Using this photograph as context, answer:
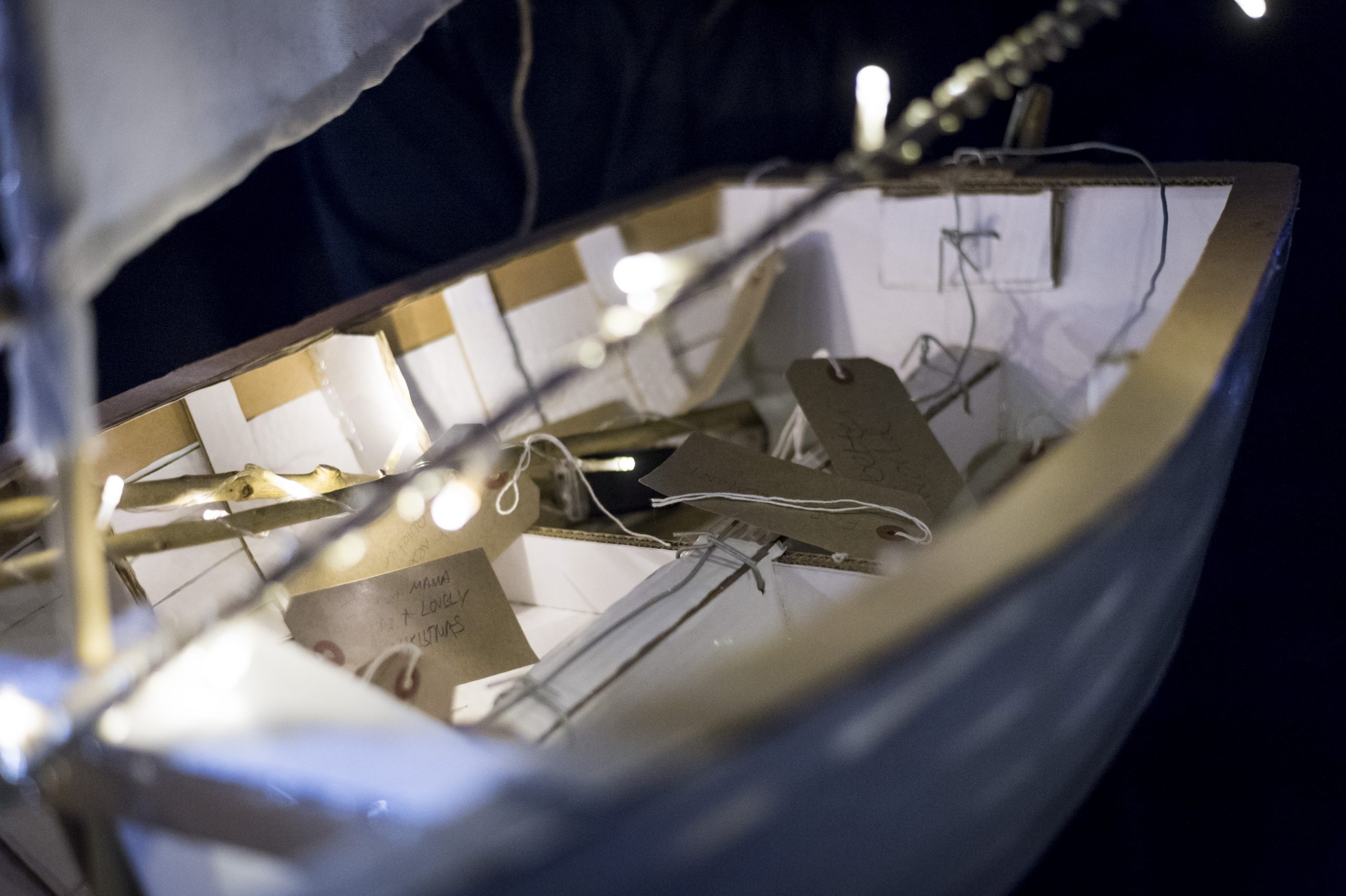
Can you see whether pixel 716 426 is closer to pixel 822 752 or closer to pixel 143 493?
pixel 143 493

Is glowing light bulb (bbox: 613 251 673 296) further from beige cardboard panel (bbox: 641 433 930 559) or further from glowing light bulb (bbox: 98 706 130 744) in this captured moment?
glowing light bulb (bbox: 98 706 130 744)

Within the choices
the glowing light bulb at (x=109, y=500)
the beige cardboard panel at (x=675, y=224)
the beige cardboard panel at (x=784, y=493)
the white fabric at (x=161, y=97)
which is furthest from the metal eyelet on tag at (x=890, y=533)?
the beige cardboard panel at (x=675, y=224)

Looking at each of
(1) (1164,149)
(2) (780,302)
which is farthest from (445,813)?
(1) (1164,149)

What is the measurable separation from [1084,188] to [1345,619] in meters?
0.69

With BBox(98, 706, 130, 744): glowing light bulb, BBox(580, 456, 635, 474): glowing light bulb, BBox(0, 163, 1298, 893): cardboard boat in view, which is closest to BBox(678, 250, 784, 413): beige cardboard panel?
BBox(0, 163, 1298, 893): cardboard boat

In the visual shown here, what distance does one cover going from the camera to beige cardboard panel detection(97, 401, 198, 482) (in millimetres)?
905

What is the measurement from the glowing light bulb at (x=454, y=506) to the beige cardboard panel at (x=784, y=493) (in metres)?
0.22

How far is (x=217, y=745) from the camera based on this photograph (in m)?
0.50

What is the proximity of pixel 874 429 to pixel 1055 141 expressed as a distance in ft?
3.92

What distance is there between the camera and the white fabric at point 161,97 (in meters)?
0.48

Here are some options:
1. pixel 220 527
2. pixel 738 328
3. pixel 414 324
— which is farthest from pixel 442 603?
pixel 738 328

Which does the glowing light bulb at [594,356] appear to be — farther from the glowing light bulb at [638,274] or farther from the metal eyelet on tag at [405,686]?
the glowing light bulb at [638,274]

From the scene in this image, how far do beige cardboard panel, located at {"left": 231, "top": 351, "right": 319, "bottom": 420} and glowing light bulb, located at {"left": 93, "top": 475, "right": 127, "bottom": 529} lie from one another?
167 mm

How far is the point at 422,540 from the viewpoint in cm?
100
